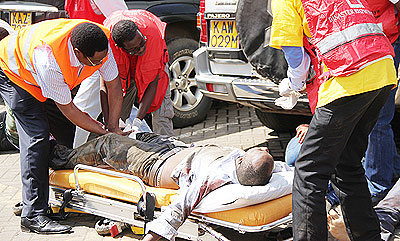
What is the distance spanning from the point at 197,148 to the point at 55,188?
4.05ft

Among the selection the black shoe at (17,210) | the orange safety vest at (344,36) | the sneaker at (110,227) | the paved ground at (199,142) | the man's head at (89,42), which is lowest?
the paved ground at (199,142)

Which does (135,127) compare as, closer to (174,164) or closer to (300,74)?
(174,164)

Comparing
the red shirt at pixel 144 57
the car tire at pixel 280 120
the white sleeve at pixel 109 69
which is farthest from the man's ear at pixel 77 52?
the car tire at pixel 280 120

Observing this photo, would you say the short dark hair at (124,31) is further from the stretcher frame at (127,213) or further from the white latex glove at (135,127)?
the stretcher frame at (127,213)

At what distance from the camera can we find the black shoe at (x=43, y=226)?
14.1 ft

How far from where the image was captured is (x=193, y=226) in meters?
3.69

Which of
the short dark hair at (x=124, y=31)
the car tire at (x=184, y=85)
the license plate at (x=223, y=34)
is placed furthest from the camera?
the car tire at (x=184, y=85)

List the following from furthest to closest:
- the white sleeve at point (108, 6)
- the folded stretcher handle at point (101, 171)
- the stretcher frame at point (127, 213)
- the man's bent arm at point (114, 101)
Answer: the white sleeve at point (108, 6) → the man's bent arm at point (114, 101) → the folded stretcher handle at point (101, 171) → the stretcher frame at point (127, 213)

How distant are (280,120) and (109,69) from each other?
2317 millimetres

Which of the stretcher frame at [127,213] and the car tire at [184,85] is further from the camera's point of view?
the car tire at [184,85]

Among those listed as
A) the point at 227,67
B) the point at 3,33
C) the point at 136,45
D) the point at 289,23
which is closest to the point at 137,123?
the point at 136,45

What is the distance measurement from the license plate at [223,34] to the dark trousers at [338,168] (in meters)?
2.20

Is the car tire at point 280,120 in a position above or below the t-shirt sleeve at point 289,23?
below

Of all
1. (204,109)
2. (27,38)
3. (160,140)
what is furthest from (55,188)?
(204,109)
